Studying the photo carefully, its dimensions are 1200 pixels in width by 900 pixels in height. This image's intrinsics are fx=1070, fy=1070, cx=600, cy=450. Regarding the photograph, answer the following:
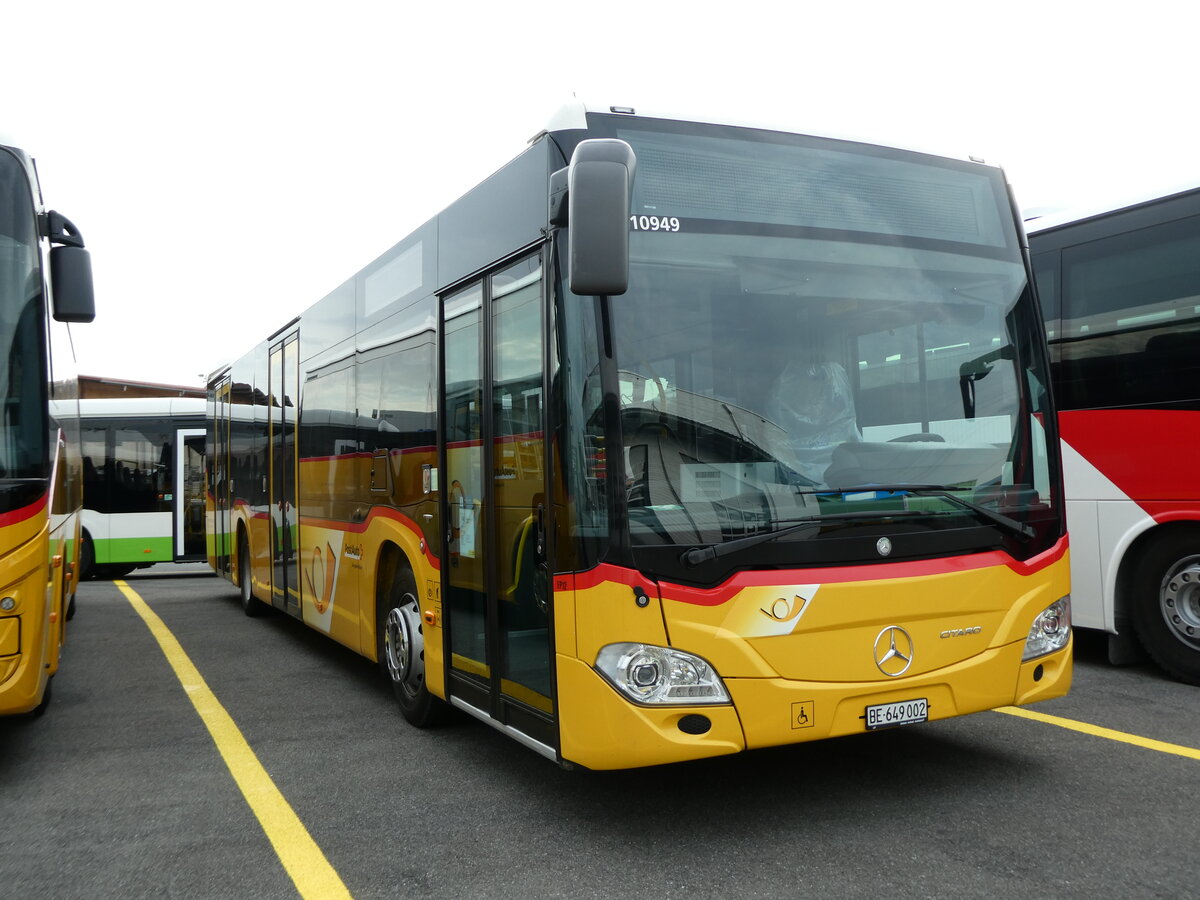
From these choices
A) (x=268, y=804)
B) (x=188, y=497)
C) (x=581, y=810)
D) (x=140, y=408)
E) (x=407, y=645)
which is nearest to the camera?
(x=581, y=810)

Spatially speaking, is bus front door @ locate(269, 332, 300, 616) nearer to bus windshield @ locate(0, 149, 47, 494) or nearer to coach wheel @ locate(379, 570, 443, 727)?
coach wheel @ locate(379, 570, 443, 727)

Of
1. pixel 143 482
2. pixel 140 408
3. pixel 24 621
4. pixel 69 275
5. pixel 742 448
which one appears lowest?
pixel 24 621

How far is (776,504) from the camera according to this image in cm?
427

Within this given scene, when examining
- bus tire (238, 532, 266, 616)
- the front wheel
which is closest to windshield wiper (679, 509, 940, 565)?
bus tire (238, 532, 266, 616)

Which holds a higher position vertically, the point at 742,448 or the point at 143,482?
the point at 143,482

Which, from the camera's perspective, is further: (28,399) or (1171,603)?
(1171,603)

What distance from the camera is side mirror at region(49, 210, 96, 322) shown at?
5.77 meters

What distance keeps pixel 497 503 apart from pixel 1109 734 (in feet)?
11.6

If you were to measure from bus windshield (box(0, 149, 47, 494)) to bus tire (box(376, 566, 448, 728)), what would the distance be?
6.87 feet

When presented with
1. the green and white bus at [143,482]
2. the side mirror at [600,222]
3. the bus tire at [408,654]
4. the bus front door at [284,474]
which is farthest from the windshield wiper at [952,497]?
the green and white bus at [143,482]

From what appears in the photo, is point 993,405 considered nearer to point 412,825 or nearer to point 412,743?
point 412,825

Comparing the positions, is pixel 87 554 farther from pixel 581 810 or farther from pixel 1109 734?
pixel 1109 734

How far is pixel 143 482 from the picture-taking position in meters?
18.6

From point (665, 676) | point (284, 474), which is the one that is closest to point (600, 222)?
point (665, 676)
